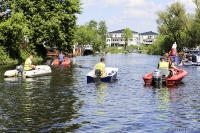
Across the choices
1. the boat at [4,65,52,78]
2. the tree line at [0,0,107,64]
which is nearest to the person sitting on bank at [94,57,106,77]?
the boat at [4,65,52,78]

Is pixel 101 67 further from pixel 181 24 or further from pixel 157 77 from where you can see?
pixel 181 24

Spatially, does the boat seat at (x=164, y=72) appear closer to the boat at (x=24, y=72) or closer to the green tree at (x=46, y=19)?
the boat at (x=24, y=72)

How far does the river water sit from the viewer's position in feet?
42.0

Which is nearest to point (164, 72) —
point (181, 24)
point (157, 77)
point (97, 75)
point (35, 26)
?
point (157, 77)

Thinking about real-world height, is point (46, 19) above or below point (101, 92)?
above

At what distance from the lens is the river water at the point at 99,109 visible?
12.8 m

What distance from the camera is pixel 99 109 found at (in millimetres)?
15953

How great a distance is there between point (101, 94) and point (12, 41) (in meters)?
29.9

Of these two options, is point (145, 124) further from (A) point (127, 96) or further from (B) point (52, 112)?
(A) point (127, 96)

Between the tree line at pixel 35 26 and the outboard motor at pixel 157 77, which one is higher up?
the tree line at pixel 35 26

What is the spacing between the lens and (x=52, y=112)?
15.2 m

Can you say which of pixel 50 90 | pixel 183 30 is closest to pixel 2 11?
pixel 50 90

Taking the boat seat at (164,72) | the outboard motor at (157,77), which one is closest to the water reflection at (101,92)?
the outboard motor at (157,77)

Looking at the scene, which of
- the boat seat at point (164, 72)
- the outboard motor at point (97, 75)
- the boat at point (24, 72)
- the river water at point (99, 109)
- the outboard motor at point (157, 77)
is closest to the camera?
the river water at point (99, 109)
